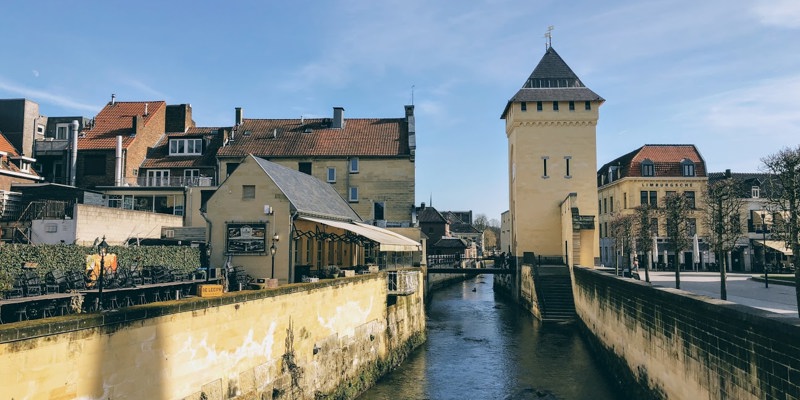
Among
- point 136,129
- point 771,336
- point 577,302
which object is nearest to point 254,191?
point 771,336

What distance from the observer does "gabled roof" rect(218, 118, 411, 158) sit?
4427cm

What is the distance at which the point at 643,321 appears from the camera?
16094 millimetres

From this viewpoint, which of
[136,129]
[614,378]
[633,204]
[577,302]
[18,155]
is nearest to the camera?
[614,378]

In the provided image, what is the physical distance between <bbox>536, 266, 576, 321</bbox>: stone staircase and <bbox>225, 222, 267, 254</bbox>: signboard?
65.7ft

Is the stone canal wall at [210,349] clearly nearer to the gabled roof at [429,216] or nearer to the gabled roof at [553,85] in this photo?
the gabled roof at [553,85]

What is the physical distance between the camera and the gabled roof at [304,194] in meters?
23.9

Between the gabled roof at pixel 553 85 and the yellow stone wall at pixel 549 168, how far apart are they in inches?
29.1

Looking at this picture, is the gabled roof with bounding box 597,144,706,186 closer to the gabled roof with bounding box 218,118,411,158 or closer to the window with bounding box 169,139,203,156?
the gabled roof with bounding box 218,118,411,158

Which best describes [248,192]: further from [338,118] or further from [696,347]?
[338,118]

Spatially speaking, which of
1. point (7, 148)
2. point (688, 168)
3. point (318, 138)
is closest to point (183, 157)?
point (318, 138)

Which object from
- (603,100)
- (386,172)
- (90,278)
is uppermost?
(603,100)

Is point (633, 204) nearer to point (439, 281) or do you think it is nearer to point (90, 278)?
point (439, 281)

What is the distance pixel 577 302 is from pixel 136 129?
118 ft

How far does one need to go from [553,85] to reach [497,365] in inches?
1237
